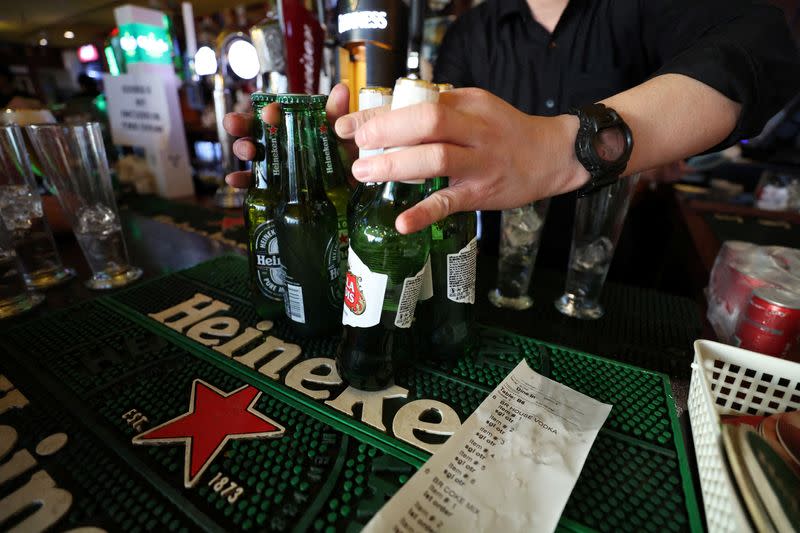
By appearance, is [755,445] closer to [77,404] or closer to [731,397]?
[731,397]

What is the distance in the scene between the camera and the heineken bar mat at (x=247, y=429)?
394 mm

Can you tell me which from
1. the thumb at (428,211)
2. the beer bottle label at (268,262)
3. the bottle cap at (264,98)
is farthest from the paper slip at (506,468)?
the bottle cap at (264,98)

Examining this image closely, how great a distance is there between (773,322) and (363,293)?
59 centimetres

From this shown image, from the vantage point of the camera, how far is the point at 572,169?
542 mm

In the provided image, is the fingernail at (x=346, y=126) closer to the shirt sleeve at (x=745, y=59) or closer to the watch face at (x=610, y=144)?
the watch face at (x=610, y=144)

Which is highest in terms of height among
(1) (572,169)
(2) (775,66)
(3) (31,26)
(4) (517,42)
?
(3) (31,26)

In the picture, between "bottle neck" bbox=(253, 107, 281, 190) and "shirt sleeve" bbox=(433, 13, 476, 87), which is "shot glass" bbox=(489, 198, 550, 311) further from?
"shirt sleeve" bbox=(433, 13, 476, 87)

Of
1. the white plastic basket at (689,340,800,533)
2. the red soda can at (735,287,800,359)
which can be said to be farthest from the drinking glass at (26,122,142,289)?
the red soda can at (735,287,800,359)

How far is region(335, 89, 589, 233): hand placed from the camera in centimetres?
41

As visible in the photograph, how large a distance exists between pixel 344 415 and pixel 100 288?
680mm

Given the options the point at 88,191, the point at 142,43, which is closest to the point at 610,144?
the point at 88,191

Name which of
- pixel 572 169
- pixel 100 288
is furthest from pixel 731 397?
pixel 100 288

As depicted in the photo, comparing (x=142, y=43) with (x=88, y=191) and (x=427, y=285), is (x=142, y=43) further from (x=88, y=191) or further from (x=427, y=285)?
(x=427, y=285)

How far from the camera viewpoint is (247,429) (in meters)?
0.48
